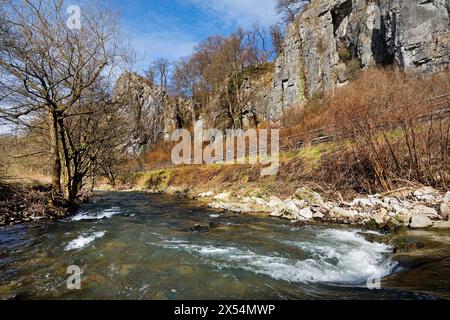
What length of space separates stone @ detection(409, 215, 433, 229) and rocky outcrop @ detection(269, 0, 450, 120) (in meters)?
17.3

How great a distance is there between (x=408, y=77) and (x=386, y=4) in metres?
9.90

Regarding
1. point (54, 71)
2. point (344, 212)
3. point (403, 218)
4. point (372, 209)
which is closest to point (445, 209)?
point (403, 218)

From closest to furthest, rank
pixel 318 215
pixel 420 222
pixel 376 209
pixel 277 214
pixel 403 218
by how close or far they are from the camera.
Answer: pixel 420 222, pixel 403 218, pixel 376 209, pixel 318 215, pixel 277 214

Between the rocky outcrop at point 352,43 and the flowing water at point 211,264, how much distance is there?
20092 millimetres

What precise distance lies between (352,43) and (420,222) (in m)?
Answer: 25.5

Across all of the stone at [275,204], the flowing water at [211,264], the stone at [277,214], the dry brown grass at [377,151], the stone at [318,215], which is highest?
the dry brown grass at [377,151]

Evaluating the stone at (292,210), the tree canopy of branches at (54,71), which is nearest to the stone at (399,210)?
the stone at (292,210)

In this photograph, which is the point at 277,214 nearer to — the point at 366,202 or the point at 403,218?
the point at 366,202

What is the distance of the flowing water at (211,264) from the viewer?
441 cm

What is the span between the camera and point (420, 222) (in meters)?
7.76

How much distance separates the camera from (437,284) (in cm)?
420

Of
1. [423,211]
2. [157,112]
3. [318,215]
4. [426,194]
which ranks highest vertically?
[157,112]

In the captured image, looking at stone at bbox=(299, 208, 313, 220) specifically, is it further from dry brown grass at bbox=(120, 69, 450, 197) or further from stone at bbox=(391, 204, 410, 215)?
stone at bbox=(391, 204, 410, 215)

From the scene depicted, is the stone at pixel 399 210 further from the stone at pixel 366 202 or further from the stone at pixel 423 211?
the stone at pixel 366 202
